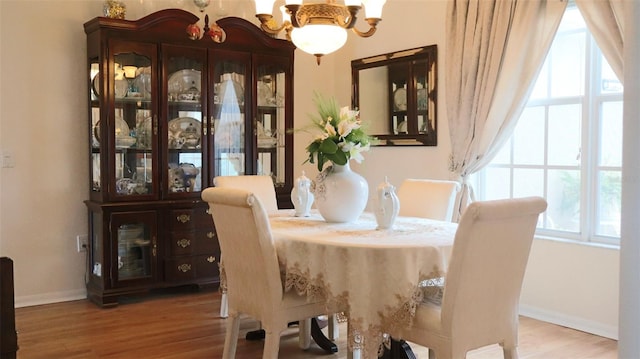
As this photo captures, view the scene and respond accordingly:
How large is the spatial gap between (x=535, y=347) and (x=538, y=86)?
5.72 feet

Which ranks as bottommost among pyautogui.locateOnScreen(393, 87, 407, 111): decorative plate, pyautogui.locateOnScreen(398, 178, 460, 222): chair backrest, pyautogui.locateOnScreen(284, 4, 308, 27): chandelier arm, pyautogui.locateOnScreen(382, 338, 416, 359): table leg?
pyautogui.locateOnScreen(382, 338, 416, 359): table leg

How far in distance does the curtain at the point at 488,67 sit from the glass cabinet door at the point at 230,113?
160cm

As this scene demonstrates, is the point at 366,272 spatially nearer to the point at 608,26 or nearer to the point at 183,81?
the point at 608,26

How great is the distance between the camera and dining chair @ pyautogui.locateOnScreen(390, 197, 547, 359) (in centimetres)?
220

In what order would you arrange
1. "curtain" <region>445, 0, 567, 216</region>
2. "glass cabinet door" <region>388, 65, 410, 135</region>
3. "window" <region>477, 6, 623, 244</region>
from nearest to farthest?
1. "window" <region>477, 6, 623, 244</region>
2. "curtain" <region>445, 0, 567, 216</region>
3. "glass cabinet door" <region>388, 65, 410, 135</region>

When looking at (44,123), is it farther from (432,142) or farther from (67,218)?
(432,142)

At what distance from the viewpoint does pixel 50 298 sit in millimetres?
4391

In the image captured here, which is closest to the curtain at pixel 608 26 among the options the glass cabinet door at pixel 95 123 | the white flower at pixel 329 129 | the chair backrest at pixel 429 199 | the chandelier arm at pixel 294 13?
the chair backrest at pixel 429 199

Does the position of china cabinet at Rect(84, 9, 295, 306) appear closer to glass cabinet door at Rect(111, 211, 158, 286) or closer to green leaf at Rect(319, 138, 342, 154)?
glass cabinet door at Rect(111, 211, 158, 286)

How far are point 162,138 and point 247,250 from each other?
6.73 ft

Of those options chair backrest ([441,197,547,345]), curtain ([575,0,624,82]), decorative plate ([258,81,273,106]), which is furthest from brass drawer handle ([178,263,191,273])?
curtain ([575,0,624,82])

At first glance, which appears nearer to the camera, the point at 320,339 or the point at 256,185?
the point at 320,339

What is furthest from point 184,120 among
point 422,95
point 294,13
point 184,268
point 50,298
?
point 294,13

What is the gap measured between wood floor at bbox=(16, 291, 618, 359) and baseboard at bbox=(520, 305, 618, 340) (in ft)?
0.18
